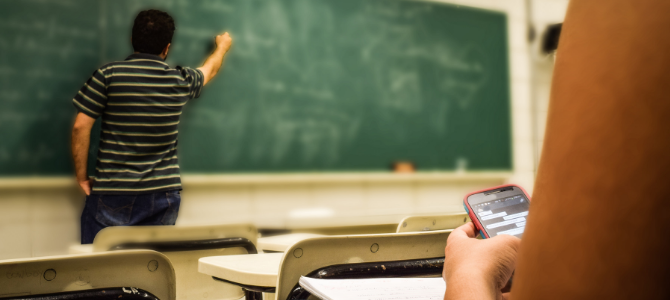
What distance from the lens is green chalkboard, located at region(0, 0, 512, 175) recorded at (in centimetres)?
238

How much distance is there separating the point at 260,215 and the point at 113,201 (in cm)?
99

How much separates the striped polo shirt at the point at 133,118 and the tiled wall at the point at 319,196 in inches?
18.8

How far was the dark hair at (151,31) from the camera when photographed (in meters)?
2.22

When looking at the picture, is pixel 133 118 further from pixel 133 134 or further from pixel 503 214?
pixel 503 214

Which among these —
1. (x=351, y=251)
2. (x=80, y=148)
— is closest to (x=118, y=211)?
(x=80, y=148)

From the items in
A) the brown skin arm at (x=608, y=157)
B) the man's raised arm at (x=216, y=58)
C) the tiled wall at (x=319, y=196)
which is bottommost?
the tiled wall at (x=319, y=196)

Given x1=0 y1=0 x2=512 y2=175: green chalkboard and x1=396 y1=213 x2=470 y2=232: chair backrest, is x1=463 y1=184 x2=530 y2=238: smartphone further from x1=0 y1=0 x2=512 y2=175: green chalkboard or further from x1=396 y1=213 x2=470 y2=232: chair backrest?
x1=0 y1=0 x2=512 y2=175: green chalkboard

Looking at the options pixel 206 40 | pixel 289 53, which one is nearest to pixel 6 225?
pixel 206 40

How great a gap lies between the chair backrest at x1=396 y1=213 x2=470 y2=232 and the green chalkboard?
1.57m

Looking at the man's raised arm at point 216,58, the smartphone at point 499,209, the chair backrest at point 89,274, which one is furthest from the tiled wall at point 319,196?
the chair backrest at point 89,274

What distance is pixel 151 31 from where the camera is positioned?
222cm

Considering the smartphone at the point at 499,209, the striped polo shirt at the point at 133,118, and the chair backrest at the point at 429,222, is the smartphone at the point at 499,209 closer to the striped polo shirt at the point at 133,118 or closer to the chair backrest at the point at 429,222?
the chair backrest at the point at 429,222

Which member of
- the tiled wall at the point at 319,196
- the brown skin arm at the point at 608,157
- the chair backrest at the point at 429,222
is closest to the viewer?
the brown skin arm at the point at 608,157

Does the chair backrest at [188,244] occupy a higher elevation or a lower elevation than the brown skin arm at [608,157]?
lower
